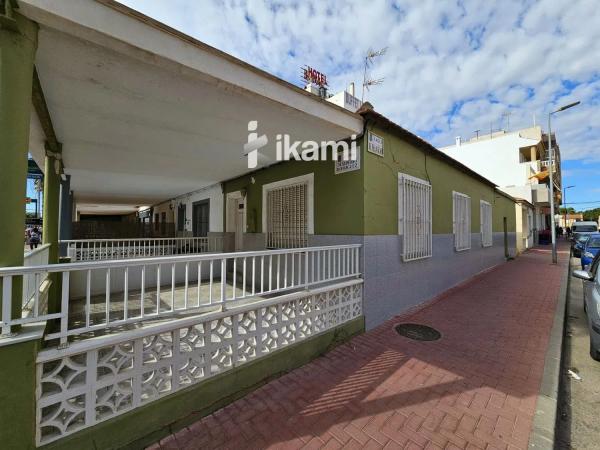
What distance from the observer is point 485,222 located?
1066 cm

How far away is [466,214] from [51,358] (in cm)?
1001

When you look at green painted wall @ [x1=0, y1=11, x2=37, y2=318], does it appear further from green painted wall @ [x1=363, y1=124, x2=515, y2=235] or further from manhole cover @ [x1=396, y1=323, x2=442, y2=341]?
manhole cover @ [x1=396, y1=323, x2=442, y2=341]

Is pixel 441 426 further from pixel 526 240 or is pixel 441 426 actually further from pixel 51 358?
pixel 526 240

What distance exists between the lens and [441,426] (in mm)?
2434

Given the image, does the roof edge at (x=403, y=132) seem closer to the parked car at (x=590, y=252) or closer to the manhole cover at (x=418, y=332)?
the manhole cover at (x=418, y=332)

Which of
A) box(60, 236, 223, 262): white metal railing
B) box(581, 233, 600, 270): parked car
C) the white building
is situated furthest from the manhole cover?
the white building

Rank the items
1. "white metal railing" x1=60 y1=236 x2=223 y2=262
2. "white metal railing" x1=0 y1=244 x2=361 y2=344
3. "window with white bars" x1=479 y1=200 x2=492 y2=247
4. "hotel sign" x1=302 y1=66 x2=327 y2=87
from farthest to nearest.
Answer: "hotel sign" x1=302 y1=66 x2=327 y2=87, "window with white bars" x1=479 y1=200 x2=492 y2=247, "white metal railing" x1=60 y1=236 x2=223 y2=262, "white metal railing" x1=0 y1=244 x2=361 y2=344

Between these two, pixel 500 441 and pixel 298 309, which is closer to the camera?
pixel 500 441

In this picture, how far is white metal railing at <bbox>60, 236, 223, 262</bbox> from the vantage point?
8106 mm

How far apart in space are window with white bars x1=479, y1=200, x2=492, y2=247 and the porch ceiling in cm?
855

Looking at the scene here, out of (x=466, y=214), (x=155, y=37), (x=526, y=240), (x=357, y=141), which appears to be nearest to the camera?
(x=155, y=37)

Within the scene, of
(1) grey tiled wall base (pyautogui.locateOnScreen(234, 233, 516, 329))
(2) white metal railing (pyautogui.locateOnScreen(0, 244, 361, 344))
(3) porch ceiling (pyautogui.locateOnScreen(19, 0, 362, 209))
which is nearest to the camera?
(2) white metal railing (pyautogui.locateOnScreen(0, 244, 361, 344))

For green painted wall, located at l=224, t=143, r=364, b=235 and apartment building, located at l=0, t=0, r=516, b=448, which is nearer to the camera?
apartment building, located at l=0, t=0, r=516, b=448

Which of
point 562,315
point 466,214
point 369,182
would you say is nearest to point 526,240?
point 466,214
